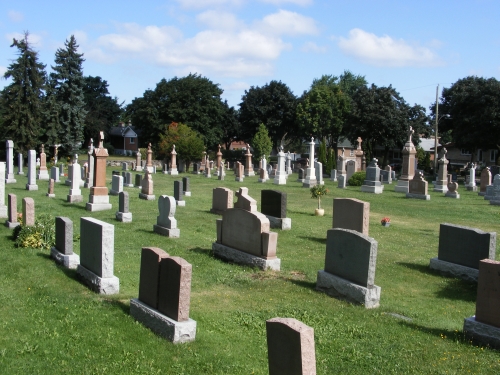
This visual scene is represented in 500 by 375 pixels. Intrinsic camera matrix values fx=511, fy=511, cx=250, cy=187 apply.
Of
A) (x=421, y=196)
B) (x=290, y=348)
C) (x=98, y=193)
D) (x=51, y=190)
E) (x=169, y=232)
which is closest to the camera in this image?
(x=290, y=348)

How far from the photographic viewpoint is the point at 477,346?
6789 mm

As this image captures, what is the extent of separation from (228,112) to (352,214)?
66.6 meters

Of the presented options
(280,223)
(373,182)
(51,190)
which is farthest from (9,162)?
(373,182)

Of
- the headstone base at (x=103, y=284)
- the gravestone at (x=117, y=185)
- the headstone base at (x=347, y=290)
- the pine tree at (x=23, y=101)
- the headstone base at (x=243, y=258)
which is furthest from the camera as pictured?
the pine tree at (x=23, y=101)

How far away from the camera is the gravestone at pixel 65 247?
10250mm

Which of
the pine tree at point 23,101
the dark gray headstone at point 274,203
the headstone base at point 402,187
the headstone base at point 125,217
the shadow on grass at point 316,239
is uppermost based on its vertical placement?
the pine tree at point 23,101

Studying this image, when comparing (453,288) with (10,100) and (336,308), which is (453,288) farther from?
(10,100)

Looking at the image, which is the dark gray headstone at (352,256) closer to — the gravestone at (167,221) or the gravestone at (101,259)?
the gravestone at (101,259)

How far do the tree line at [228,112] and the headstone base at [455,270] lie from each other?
4097cm

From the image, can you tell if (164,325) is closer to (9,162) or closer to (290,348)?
(290,348)

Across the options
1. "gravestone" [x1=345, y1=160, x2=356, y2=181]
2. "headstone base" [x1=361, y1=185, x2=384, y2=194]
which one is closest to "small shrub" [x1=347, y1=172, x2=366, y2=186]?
"headstone base" [x1=361, y1=185, x2=384, y2=194]

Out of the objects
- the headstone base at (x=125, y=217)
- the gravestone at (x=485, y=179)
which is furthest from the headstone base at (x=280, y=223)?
the gravestone at (x=485, y=179)

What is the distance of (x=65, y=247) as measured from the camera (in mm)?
10336

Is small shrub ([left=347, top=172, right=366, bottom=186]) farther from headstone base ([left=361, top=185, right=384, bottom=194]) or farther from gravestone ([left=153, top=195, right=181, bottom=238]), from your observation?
gravestone ([left=153, top=195, right=181, bottom=238])
